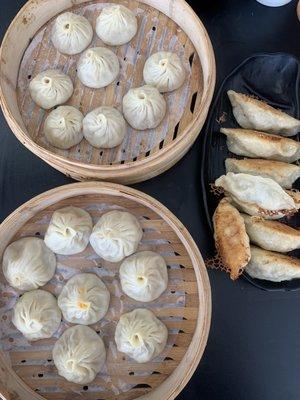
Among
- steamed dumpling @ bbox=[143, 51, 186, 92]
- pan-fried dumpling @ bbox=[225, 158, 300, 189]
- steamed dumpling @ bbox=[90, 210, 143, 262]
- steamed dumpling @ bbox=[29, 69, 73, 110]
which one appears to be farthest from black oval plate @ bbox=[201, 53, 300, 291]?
steamed dumpling @ bbox=[29, 69, 73, 110]

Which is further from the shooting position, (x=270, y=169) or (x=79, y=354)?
(x=270, y=169)

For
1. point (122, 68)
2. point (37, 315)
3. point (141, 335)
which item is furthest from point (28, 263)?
point (122, 68)

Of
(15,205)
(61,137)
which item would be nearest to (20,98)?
(61,137)

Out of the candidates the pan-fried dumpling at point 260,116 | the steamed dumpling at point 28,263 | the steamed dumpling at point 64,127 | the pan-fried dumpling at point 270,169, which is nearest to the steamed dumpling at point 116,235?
the steamed dumpling at point 28,263

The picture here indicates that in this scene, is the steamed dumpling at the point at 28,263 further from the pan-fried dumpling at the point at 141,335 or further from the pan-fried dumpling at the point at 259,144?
the pan-fried dumpling at the point at 259,144

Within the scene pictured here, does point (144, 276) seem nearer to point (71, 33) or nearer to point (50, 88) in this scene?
point (50, 88)

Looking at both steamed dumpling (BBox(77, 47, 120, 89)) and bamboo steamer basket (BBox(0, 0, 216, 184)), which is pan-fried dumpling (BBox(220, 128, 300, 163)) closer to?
bamboo steamer basket (BBox(0, 0, 216, 184))

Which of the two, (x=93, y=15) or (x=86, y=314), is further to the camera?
(x=93, y=15)

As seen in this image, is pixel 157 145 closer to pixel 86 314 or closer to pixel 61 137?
pixel 61 137
